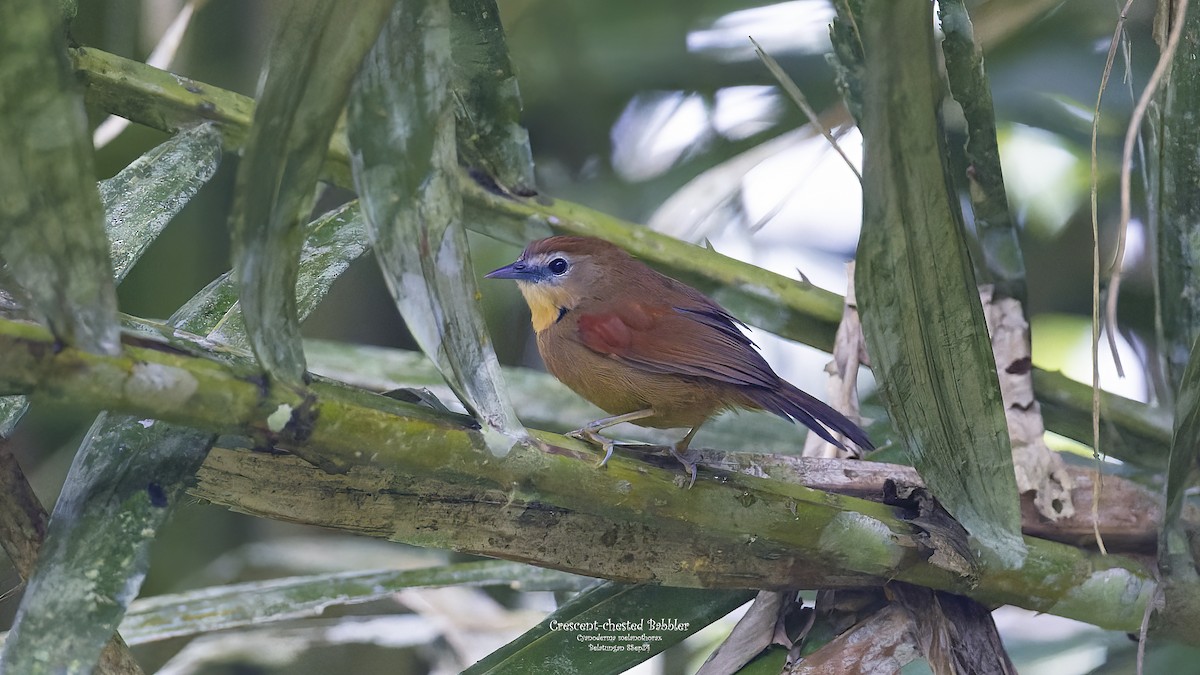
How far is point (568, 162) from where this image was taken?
297cm

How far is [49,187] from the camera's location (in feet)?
2.63

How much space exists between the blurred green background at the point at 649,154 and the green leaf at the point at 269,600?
54cm

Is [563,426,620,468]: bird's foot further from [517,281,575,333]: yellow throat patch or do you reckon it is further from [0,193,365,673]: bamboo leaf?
[517,281,575,333]: yellow throat patch

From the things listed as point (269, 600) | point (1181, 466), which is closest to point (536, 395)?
point (269, 600)

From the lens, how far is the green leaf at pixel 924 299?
99 centimetres

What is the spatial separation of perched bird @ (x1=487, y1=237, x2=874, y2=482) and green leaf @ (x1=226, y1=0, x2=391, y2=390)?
2.89ft

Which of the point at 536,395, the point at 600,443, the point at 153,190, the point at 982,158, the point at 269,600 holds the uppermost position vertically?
the point at 982,158

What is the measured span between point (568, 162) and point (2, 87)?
2259 millimetres

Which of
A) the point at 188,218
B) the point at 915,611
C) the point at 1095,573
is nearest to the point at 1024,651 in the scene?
the point at 1095,573

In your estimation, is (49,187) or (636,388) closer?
(49,187)

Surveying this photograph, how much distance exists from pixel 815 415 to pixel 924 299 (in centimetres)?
50

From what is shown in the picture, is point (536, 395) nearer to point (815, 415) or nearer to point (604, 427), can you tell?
point (604, 427)

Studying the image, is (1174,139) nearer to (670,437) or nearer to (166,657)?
(670,437)

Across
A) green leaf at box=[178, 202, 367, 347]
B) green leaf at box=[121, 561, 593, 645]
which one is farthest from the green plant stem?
green leaf at box=[121, 561, 593, 645]
